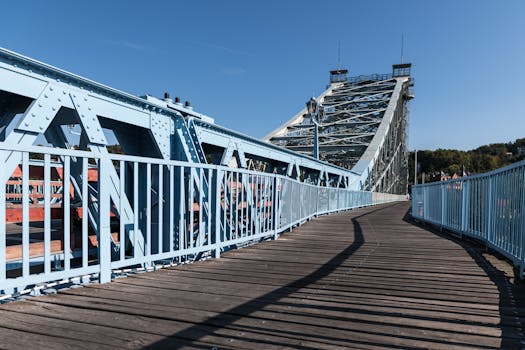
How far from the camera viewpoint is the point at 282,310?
2596mm

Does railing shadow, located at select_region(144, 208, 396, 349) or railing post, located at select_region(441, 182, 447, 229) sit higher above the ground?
railing post, located at select_region(441, 182, 447, 229)

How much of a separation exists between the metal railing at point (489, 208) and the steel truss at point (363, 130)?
67.3 feet

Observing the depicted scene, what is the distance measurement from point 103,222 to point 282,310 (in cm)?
170

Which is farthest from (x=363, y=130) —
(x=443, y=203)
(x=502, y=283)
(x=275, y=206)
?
(x=502, y=283)

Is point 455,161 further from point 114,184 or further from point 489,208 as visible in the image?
point 114,184

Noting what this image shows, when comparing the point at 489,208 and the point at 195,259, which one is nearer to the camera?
the point at 195,259

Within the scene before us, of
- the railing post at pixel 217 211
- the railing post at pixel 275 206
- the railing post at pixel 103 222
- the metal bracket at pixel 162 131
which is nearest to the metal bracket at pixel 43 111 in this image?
the railing post at pixel 103 222

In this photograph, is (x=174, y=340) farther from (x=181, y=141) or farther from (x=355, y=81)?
(x=355, y=81)

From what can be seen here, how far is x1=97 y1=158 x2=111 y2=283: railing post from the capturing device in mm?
3136

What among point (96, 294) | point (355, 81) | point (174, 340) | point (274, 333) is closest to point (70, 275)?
point (96, 294)

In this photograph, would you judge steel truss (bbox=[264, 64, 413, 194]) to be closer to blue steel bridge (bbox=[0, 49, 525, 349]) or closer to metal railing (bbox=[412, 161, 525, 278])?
metal railing (bbox=[412, 161, 525, 278])

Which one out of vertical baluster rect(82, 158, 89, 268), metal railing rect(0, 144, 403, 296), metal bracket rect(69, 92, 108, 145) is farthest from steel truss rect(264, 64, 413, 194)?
vertical baluster rect(82, 158, 89, 268)

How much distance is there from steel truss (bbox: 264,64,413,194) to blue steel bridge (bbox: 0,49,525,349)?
77.0ft

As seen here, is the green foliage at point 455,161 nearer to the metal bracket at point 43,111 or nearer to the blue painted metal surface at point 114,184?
the blue painted metal surface at point 114,184
